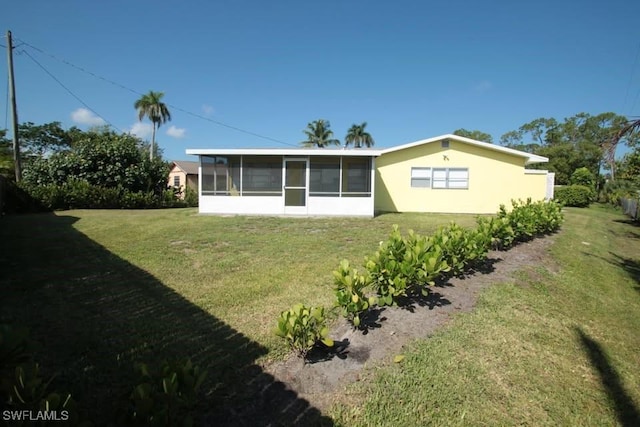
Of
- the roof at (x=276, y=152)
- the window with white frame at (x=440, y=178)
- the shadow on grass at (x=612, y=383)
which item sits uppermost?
the roof at (x=276, y=152)

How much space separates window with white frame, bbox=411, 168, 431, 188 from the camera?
628 inches

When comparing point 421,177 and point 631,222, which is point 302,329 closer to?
point 421,177

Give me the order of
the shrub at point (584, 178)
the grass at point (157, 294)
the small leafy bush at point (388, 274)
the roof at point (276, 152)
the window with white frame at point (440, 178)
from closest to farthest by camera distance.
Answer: the grass at point (157, 294)
the small leafy bush at point (388, 274)
the roof at point (276, 152)
the window with white frame at point (440, 178)
the shrub at point (584, 178)

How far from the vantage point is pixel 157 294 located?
4.65m

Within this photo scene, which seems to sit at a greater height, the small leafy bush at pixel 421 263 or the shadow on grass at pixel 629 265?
the small leafy bush at pixel 421 263

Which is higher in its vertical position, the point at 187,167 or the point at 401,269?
the point at 187,167

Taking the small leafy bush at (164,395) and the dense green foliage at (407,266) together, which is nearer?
the small leafy bush at (164,395)

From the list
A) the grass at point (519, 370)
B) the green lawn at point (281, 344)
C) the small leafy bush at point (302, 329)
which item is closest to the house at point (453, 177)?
the green lawn at point (281, 344)

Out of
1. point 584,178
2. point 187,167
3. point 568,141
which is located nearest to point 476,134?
point 568,141

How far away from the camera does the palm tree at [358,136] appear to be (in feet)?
177

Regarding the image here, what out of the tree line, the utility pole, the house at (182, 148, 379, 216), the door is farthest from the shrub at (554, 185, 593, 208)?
the utility pole

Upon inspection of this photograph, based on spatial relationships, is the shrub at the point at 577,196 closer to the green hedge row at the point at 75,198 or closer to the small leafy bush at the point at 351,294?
the small leafy bush at the point at 351,294

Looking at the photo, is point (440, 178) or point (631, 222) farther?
point (440, 178)

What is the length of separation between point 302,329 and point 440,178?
1456cm
